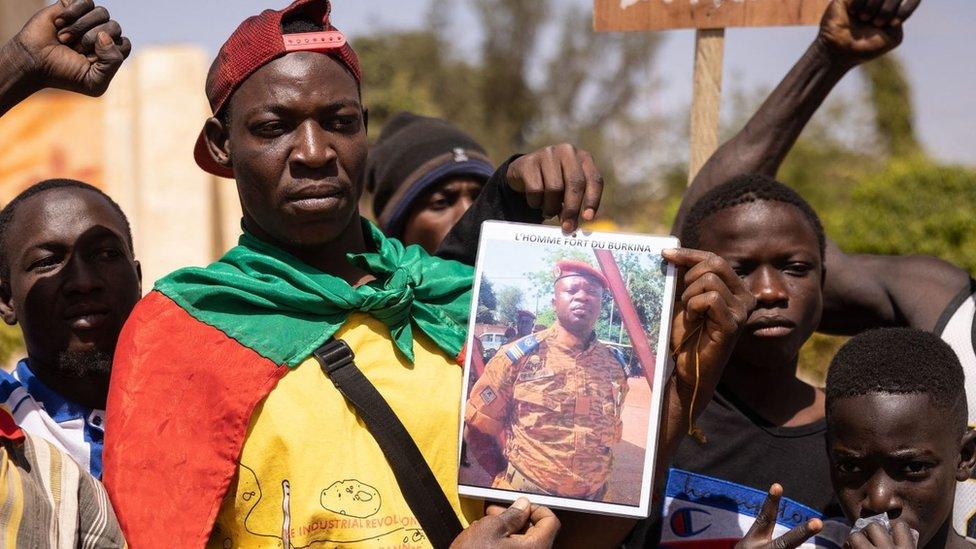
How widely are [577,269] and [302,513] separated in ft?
2.44

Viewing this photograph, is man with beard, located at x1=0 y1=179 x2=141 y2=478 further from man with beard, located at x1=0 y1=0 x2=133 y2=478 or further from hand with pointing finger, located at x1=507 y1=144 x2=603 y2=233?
hand with pointing finger, located at x1=507 y1=144 x2=603 y2=233

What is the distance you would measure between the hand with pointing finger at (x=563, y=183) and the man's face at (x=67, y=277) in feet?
4.05

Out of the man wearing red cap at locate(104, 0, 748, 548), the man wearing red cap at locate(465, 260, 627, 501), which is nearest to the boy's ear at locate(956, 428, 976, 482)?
the man wearing red cap at locate(104, 0, 748, 548)

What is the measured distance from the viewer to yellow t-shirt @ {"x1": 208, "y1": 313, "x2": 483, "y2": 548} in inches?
87.4

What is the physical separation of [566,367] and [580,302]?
0.45ft

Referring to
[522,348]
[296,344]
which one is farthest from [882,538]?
[296,344]

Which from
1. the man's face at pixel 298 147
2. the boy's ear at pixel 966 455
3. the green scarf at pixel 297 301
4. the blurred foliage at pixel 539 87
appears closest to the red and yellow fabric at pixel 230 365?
the green scarf at pixel 297 301

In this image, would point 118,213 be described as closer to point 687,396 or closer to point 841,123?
point 687,396

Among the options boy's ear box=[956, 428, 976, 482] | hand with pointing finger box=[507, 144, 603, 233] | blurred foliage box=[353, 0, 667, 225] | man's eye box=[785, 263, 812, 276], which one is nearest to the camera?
hand with pointing finger box=[507, 144, 603, 233]

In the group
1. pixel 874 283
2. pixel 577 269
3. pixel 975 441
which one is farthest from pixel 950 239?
pixel 577 269

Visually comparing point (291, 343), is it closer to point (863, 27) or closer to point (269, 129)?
point (269, 129)

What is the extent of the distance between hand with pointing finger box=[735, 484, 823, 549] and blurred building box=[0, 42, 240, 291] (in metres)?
7.64

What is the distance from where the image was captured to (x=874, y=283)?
3.50 metres

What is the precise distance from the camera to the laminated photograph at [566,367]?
7.29 feet
